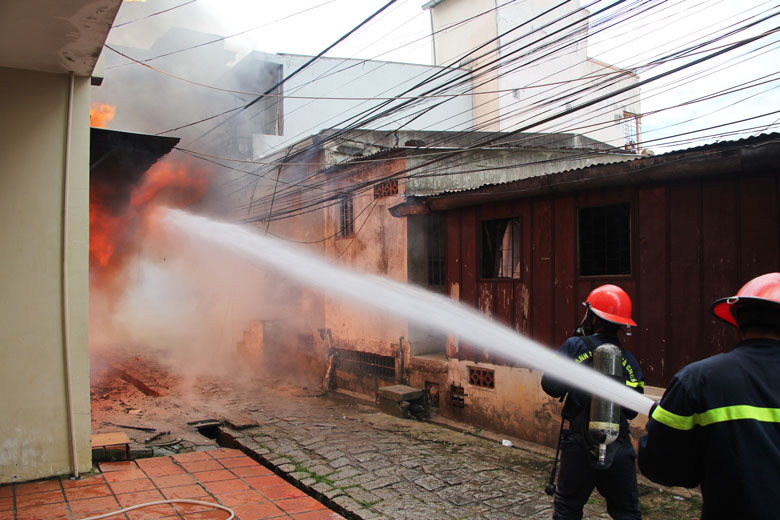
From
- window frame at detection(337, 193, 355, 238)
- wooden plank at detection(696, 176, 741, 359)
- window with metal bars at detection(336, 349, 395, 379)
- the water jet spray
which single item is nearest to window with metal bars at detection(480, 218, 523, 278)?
the water jet spray

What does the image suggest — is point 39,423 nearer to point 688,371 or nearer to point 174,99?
point 688,371

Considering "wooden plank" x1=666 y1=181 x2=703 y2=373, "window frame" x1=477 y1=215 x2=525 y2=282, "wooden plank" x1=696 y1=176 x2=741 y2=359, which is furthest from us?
"window frame" x1=477 y1=215 x2=525 y2=282

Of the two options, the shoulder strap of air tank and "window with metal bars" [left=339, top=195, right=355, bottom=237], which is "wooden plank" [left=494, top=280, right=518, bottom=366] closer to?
"window with metal bars" [left=339, top=195, right=355, bottom=237]

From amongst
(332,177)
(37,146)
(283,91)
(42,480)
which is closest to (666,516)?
(42,480)

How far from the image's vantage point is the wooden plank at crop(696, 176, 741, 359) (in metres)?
6.71

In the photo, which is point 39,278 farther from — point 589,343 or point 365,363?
point 365,363

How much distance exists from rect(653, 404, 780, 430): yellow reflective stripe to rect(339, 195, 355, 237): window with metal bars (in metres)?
11.7

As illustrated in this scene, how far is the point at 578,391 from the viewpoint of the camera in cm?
413

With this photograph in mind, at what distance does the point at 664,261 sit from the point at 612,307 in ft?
12.3

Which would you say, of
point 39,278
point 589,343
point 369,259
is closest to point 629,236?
point 589,343

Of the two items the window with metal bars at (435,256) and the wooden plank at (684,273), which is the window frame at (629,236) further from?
the window with metal bars at (435,256)

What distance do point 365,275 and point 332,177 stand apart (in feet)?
9.95

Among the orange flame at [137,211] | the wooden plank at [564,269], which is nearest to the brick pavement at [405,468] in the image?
the wooden plank at [564,269]

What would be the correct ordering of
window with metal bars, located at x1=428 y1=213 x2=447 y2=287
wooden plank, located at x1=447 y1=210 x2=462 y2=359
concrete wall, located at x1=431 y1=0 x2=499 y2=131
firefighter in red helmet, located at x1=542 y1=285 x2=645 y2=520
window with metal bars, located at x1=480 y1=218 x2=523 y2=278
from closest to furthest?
firefighter in red helmet, located at x1=542 y1=285 x2=645 y2=520, window with metal bars, located at x1=480 y1=218 x2=523 y2=278, wooden plank, located at x1=447 y1=210 x2=462 y2=359, window with metal bars, located at x1=428 y1=213 x2=447 y2=287, concrete wall, located at x1=431 y1=0 x2=499 y2=131
